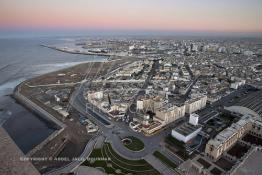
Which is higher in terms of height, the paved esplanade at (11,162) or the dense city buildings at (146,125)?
the paved esplanade at (11,162)

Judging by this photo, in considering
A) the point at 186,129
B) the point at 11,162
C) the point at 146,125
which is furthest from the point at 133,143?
the point at 11,162

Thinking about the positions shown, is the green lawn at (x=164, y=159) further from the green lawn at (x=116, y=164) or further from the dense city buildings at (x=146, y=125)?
the green lawn at (x=116, y=164)

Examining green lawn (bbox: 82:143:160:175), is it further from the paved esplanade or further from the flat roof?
the paved esplanade

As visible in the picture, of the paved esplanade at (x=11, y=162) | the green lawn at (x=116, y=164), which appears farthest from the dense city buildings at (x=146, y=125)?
the paved esplanade at (x=11, y=162)

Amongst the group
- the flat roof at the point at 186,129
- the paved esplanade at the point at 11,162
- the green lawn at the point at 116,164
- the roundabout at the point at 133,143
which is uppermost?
the paved esplanade at the point at 11,162

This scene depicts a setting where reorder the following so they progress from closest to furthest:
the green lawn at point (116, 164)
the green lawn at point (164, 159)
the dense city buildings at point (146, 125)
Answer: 1. the green lawn at point (116, 164)
2. the green lawn at point (164, 159)
3. the dense city buildings at point (146, 125)

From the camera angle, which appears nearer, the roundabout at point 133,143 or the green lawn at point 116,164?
the green lawn at point 116,164

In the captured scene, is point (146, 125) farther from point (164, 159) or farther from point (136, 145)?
point (164, 159)

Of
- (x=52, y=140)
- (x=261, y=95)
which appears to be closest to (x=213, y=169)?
(x=52, y=140)

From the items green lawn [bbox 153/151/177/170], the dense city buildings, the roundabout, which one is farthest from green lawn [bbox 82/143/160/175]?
the roundabout

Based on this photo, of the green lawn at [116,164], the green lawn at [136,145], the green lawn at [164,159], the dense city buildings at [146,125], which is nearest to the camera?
the green lawn at [116,164]
